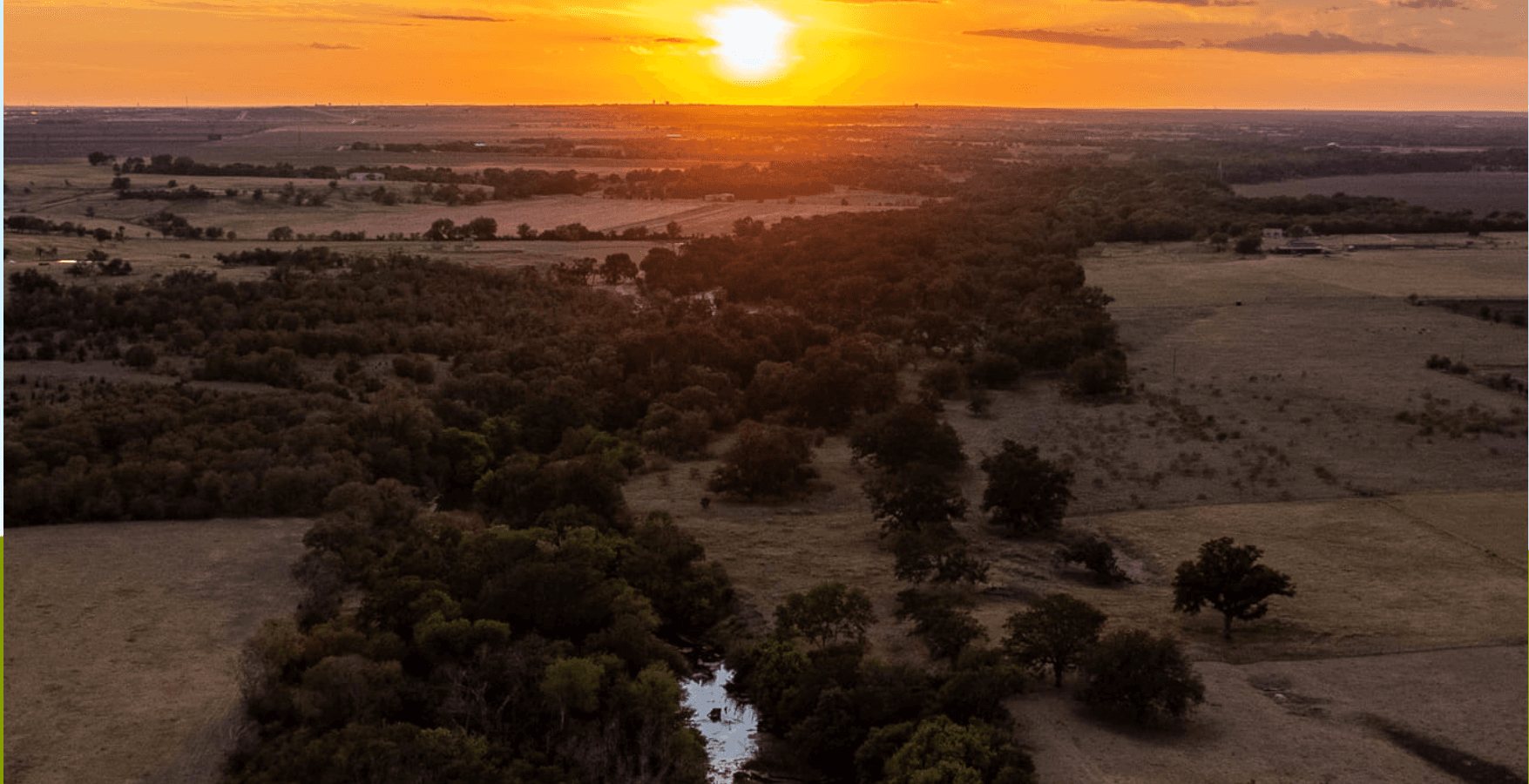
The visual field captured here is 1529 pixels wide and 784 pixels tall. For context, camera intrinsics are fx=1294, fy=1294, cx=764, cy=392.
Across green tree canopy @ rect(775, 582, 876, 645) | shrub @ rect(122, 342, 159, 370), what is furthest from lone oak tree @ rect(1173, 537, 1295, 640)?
shrub @ rect(122, 342, 159, 370)

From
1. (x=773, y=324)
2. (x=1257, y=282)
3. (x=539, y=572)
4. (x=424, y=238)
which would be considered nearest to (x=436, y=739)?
(x=539, y=572)

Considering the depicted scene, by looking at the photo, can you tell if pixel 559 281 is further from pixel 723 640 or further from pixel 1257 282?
pixel 723 640

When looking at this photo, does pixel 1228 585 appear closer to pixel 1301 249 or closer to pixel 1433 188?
pixel 1301 249

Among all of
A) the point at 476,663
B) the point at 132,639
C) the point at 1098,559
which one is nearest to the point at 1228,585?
the point at 1098,559

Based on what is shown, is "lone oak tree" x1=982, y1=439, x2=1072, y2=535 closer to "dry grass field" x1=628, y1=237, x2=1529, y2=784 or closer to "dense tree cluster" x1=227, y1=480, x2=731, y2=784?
"dry grass field" x1=628, y1=237, x2=1529, y2=784

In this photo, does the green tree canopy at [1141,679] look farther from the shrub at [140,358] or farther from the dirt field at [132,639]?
the shrub at [140,358]

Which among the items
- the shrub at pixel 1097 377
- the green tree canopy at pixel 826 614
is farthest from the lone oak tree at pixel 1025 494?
the shrub at pixel 1097 377
